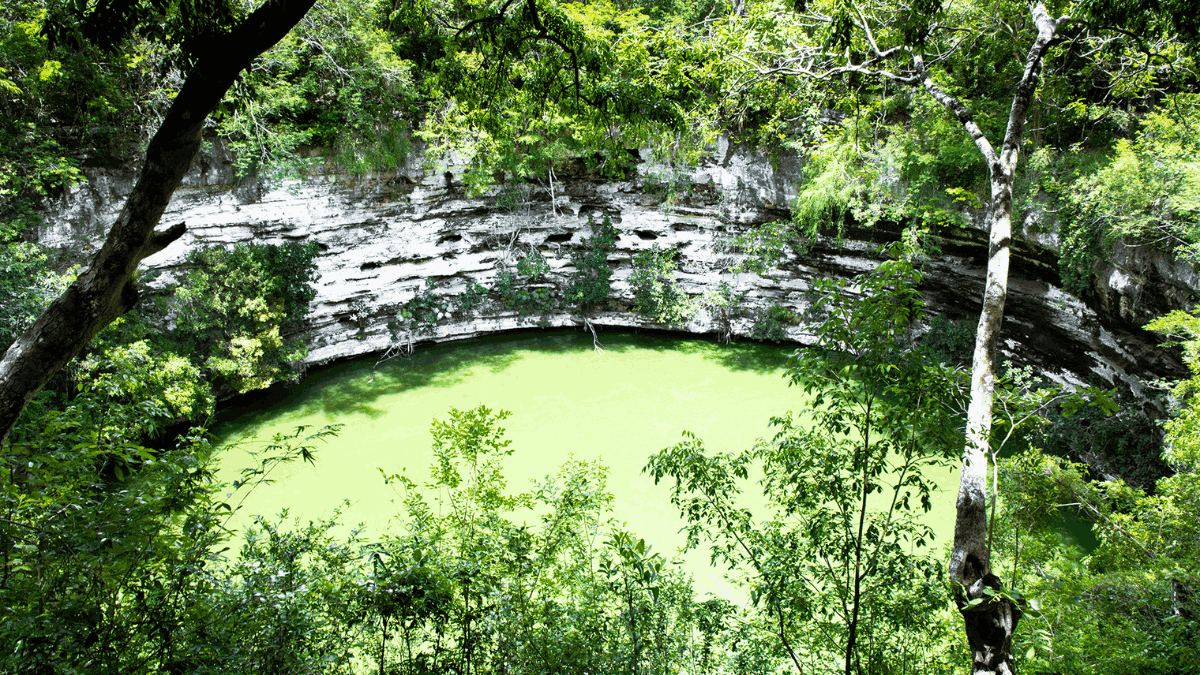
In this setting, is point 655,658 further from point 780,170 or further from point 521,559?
point 780,170

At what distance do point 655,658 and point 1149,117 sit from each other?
7.36m

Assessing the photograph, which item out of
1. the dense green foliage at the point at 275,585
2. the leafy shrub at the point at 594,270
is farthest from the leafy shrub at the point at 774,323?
the dense green foliage at the point at 275,585

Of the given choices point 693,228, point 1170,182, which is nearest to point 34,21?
point 693,228

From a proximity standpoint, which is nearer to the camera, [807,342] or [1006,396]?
[1006,396]

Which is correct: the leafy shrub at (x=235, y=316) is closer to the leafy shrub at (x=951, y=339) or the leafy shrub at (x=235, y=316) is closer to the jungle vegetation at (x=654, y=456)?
the jungle vegetation at (x=654, y=456)

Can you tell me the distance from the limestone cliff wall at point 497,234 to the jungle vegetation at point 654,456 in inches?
47.9

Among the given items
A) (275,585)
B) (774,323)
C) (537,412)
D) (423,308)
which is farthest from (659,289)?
(275,585)

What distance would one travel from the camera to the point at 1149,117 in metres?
6.21

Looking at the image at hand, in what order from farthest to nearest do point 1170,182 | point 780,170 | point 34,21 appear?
point 780,170 → point 34,21 → point 1170,182

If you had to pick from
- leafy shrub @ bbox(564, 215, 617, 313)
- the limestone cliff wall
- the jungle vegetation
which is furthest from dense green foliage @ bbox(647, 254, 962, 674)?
leafy shrub @ bbox(564, 215, 617, 313)

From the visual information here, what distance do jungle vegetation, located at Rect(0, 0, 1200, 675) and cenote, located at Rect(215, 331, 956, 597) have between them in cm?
113

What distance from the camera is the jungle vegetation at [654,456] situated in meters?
2.29

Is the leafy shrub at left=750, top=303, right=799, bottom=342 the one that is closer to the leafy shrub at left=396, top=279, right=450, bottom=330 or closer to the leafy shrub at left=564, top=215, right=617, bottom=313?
the leafy shrub at left=564, top=215, right=617, bottom=313

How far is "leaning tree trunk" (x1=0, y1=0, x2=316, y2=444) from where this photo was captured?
2.17m
